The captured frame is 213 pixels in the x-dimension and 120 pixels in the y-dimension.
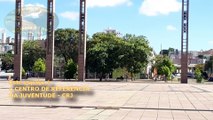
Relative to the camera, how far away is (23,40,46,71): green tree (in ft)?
310

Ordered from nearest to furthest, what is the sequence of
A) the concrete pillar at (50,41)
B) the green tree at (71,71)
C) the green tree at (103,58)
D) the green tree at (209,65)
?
the concrete pillar at (50,41) → the green tree at (103,58) → the green tree at (71,71) → the green tree at (209,65)

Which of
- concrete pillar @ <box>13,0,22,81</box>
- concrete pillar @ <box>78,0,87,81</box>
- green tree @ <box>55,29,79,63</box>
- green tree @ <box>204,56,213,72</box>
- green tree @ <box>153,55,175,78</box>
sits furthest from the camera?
green tree @ <box>204,56,213,72</box>

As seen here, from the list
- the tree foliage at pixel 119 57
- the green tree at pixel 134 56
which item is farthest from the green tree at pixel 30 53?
the green tree at pixel 134 56

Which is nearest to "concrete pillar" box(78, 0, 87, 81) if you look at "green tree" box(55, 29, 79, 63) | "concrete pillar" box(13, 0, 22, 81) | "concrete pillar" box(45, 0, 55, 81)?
"concrete pillar" box(45, 0, 55, 81)

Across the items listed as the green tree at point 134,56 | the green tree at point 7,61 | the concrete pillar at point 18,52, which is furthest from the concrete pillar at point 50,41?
the green tree at point 7,61

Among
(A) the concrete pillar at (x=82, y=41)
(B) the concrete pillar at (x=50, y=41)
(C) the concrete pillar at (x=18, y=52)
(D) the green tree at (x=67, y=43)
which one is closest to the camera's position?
(C) the concrete pillar at (x=18, y=52)

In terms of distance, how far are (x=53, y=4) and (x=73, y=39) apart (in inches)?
1170

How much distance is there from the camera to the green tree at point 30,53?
310 feet

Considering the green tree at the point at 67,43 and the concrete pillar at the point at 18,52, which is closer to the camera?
the concrete pillar at the point at 18,52

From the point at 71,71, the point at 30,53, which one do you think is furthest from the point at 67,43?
the point at 71,71

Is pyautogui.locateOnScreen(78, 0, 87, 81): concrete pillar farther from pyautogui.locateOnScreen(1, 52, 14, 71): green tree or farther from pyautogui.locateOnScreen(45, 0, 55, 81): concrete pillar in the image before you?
pyautogui.locateOnScreen(1, 52, 14, 71): green tree

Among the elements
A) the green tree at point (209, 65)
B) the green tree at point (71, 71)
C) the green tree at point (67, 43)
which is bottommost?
the green tree at point (71, 71)

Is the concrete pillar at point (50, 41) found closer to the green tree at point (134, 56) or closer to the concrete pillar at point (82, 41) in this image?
the concrete pillar at point (82, 41)

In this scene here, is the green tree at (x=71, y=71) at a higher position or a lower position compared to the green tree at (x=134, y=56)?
lower
